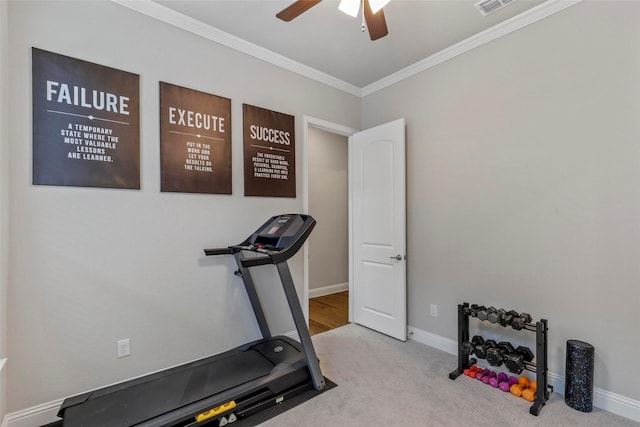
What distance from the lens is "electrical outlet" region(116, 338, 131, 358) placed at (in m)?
2.12

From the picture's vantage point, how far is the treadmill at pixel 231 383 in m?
1.73

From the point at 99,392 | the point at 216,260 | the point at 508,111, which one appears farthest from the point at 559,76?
the point at 99,392

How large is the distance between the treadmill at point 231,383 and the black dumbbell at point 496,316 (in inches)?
54.6

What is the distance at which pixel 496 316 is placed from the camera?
229 cm

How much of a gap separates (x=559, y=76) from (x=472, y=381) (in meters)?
2.40

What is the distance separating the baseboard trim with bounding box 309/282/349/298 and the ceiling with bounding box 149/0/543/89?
10.7 feet

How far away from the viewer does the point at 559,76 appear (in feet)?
7.18

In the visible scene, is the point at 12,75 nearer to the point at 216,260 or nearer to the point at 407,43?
the point at 216,260

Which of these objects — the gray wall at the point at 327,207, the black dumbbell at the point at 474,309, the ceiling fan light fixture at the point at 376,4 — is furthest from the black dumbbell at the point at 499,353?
the gray wall at the point at 327,207

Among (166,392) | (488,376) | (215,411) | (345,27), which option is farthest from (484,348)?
(345,27)

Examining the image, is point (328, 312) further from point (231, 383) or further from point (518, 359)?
point (518, 359)

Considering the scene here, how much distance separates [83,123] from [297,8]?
1569 millimetres

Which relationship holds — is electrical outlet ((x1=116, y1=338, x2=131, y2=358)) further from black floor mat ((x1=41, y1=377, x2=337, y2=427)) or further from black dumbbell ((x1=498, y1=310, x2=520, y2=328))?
black dumbbell ((x1=498, y1=310, x2=520, y2=328))

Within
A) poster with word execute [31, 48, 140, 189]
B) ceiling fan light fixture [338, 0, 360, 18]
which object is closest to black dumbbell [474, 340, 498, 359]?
ceiling fan light fixture [338, 0, 360, 18]
